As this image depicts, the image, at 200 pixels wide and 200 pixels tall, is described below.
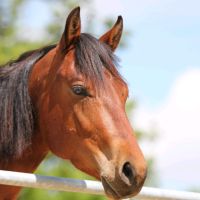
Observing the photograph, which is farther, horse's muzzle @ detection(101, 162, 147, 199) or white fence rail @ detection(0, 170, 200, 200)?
horse's muzzle @ detection(101, 162, 147, 199)

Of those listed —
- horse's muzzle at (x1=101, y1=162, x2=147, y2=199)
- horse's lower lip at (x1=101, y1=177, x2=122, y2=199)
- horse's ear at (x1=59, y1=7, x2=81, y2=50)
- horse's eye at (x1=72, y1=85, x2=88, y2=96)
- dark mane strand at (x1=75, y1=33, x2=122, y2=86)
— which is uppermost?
horse's ear at (x1=59, y1=7, x2=81, y2=50)

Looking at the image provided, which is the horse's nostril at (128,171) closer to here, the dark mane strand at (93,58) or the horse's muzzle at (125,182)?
the horse's muzzle at (125,182)

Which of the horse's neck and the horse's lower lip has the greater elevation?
the horse's lower lip

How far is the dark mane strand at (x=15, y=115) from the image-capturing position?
393 centimetres

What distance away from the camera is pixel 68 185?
348cm

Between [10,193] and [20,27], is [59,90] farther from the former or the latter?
[20,27]

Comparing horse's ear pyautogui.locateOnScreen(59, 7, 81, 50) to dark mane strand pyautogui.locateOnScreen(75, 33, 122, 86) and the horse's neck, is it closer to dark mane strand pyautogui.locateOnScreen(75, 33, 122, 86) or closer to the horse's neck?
dark mane strand pyautogui.locateOnScreen(75, 33, 122, 86)

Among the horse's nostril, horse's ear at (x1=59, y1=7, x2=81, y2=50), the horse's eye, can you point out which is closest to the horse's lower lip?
the horse's nostril

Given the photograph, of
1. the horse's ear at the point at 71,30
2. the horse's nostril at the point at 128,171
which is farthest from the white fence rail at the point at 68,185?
the horse's ear at the point at 71,30

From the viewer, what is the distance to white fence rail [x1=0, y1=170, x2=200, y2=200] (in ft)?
10.7

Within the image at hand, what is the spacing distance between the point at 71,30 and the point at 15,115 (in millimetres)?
614

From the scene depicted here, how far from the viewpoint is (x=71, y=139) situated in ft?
12.6

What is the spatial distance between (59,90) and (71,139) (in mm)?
308

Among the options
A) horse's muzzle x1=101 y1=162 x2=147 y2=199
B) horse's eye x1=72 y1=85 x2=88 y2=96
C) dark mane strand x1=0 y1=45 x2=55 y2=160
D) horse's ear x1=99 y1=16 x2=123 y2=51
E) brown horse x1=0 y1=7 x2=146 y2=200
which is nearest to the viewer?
horse's muzzle x1=101 y1=162 x2=147 y2=199
